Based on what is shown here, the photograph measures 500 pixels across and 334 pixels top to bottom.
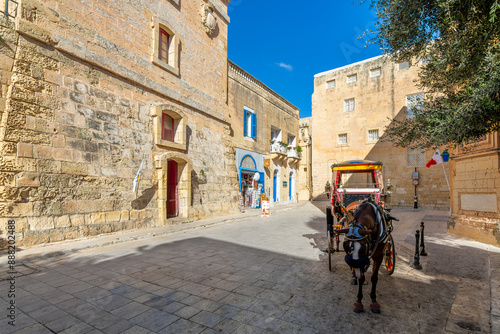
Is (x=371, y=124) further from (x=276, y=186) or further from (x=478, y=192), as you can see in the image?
Result: (x=478, y=192)

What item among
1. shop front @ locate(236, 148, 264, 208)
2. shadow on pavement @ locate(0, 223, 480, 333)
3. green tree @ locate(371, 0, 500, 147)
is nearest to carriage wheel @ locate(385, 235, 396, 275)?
shadow on pavement @ locate(0, 223, 480, 333)

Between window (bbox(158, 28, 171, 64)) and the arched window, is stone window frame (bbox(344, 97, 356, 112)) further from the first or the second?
window (bbox(158, 28, 171, 64))

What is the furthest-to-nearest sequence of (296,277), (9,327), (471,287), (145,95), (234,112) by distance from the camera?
(234,112)
(145,95)
(296,277)
(471,287)
(9,327)

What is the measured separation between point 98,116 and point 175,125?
4.07 meters

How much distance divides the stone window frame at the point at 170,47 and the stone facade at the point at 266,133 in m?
5.39

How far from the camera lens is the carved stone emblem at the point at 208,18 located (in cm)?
1443

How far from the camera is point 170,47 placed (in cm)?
1250

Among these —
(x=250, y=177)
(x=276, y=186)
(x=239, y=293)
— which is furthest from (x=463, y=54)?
(x=276, y=186)

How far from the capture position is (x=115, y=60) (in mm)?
9625

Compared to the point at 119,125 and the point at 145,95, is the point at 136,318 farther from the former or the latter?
the point at 145,95

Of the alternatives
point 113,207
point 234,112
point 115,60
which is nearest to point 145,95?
point 115,60

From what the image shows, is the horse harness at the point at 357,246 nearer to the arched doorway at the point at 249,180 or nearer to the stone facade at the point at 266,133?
the stone facade at the point at 266,133

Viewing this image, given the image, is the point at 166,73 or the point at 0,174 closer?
the point at 0,174

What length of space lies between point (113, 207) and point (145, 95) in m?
4.69
